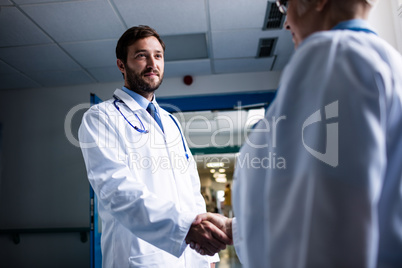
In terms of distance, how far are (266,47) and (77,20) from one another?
2015 mm

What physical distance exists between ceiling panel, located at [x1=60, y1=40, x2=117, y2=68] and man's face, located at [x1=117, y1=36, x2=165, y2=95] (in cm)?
167

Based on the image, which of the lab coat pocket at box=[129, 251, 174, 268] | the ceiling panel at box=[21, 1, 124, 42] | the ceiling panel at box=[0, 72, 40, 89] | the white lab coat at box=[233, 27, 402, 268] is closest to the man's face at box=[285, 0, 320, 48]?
the white lab coat at box=[233, 27, 402, 268]

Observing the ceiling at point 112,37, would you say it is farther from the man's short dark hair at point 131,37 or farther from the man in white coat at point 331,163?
the man in white coat at point 331,163

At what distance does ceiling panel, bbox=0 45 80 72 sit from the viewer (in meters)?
3.26

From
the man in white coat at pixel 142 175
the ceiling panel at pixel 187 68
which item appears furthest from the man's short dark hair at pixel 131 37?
the ceiling panel at pixel 187 68

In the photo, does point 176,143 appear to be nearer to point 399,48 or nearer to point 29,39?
point 399,48

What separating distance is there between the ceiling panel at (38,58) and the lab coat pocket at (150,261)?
2800 mm

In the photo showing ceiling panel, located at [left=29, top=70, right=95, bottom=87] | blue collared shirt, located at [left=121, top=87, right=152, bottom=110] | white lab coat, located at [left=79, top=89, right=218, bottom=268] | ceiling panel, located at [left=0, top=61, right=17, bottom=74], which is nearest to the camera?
white lab coat, located at [left=79, top=89, right=218, bottom=268]

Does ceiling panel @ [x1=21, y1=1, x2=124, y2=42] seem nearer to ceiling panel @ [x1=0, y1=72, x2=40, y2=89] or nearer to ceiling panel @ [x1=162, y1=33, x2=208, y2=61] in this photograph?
ceiling panel @ [x1=162, y1=33, x2=208, y2=61]

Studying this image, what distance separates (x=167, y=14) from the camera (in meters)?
2.74

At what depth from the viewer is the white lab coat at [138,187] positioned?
1.09 meters

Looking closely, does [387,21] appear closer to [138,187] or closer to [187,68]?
[138,187]

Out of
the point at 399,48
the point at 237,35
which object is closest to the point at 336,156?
the point at 399,48

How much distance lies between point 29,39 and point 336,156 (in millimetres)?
3375
